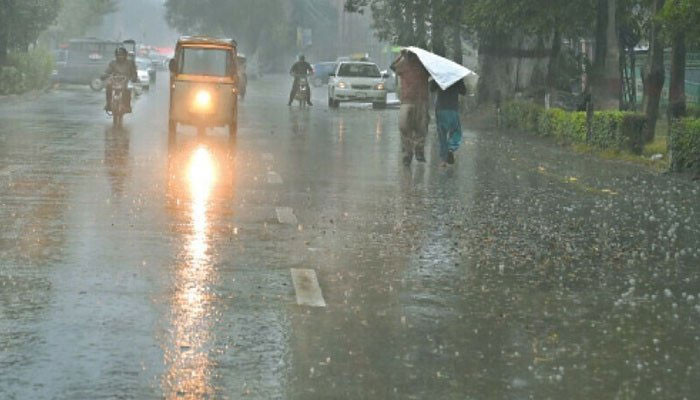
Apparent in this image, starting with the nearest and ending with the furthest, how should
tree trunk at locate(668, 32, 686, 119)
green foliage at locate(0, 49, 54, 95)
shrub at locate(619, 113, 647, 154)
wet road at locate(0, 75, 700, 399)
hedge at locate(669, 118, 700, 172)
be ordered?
wet road at locate(0, 75, 700, 399), hedge at locate(669, 118, 700, 172), shrub at locate(619, 113, 647, 154), tree trunk at locate(668, 32, 686, 119), green foliage at locate(0, 49, 54, 95)

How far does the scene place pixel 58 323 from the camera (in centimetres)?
830

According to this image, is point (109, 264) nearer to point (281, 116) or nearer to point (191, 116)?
point (191, 116)

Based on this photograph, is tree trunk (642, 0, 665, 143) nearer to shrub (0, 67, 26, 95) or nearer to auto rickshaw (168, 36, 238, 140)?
auto rickshaw (168, 36, 238, 140)

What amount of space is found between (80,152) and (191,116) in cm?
456

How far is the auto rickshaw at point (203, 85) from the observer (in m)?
26.7

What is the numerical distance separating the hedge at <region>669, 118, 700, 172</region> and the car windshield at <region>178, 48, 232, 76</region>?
349 inches

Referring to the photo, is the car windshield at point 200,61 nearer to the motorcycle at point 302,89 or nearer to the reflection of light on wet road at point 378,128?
the reflection of light on wet road at point 378,128

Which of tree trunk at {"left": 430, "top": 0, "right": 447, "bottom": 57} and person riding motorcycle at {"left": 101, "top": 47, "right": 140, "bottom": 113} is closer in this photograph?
person riding motorcycle at {"left": 101, "top": 47, "right": 140, "bottom": 113}

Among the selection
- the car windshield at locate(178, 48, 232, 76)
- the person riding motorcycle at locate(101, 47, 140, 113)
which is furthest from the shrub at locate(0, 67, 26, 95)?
the car windshield at locate(178, 48, 232, 76)

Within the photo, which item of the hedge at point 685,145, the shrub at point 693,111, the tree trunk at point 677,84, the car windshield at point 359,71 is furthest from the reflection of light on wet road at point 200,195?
the car windshield at point 359,71

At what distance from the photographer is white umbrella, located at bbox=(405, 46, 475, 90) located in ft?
73.2

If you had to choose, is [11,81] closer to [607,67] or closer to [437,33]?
[437,33]

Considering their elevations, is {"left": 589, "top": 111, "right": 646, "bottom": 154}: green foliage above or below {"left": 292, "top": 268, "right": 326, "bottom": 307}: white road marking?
above

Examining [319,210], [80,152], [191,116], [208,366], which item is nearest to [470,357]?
[208,366]
